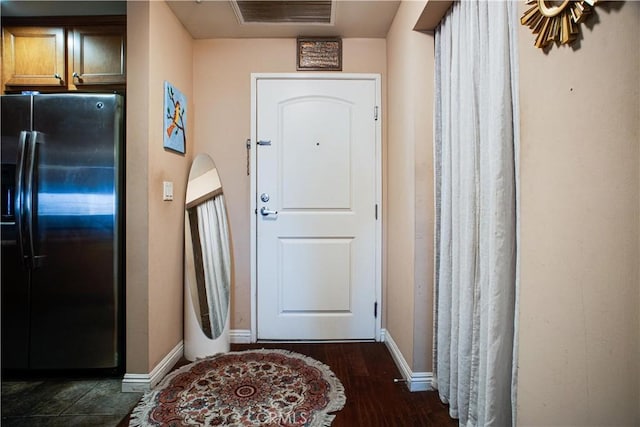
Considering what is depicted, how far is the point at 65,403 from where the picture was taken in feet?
5.51

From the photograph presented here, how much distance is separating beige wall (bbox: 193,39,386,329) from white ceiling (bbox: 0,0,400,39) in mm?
96

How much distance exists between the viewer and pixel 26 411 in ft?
5.31

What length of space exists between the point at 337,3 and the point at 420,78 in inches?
32.2

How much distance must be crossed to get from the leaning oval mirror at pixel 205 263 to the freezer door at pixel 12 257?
903mm

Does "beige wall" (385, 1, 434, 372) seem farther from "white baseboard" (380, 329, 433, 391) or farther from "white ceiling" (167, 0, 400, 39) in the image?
"white ceiling" (167, 0, 400, 39)

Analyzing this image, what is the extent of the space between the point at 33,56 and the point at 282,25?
5.54 ft

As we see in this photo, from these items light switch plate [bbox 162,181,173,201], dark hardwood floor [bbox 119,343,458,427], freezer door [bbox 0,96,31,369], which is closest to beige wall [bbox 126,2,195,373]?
light switch plate [bbox 162,181,173,201]

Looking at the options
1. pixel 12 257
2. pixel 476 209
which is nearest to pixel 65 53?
pixel 12 257

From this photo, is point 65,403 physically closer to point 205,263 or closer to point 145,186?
point 205,263

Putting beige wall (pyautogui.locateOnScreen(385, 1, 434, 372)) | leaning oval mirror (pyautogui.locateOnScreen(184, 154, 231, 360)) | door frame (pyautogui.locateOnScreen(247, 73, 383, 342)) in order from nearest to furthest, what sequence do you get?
beige wall (pyautogui.locateOnScreen(385, 1, 434, 372)), leaning oval mirror (pyautogui.locateOnScreen(184, 154, 231, 360)), door frame (pyautogui.locateOnScreen(247, 73, 383, 342))

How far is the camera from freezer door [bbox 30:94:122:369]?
183 cm

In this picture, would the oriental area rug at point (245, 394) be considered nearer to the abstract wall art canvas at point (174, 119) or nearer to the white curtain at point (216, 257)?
the white curtain at point (216, 257)

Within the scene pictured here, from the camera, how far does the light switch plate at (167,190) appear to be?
6.47 feet

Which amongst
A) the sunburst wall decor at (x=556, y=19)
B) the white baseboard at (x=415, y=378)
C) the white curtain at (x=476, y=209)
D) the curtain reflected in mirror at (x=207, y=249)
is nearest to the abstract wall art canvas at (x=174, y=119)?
the curtain reflected in mirror at (x=207, y=249)
